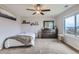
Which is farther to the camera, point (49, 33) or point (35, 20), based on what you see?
point (35, 20)

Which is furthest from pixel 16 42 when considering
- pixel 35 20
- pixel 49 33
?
pixel 35 20

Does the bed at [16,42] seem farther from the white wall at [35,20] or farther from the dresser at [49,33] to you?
the white wall at [35,20]

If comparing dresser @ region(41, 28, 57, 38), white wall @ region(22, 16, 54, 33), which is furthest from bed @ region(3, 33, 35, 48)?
white wall @ region(22, 16, 54, 33)

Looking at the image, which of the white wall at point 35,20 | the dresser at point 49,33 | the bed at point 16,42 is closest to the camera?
→ the bed at point 16,42

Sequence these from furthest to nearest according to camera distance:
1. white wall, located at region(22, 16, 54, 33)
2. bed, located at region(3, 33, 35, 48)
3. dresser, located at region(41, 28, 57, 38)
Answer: white wall, located at region(22, 16, 54, 33), dresser, located at region(41, 28, 57, 38), bed, located at region(3, 33, 35, 48)

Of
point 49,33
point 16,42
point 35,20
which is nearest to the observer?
point 16,42

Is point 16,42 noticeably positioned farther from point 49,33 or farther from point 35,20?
point 35,20

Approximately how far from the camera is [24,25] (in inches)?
324

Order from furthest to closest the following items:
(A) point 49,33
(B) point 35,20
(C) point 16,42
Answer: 1. (B) point 35,20
2. (A) point 49,33
3. (C) point 16,42

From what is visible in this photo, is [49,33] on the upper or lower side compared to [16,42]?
upper

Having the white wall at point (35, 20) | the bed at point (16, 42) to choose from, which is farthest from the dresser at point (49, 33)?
the bed at point (16, 42)

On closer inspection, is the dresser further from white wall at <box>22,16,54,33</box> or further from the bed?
the bed

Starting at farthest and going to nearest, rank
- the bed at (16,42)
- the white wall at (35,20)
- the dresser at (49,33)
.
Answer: the white wall at (35,20) → the dresser at (49,33) → the bed at (16,42)
